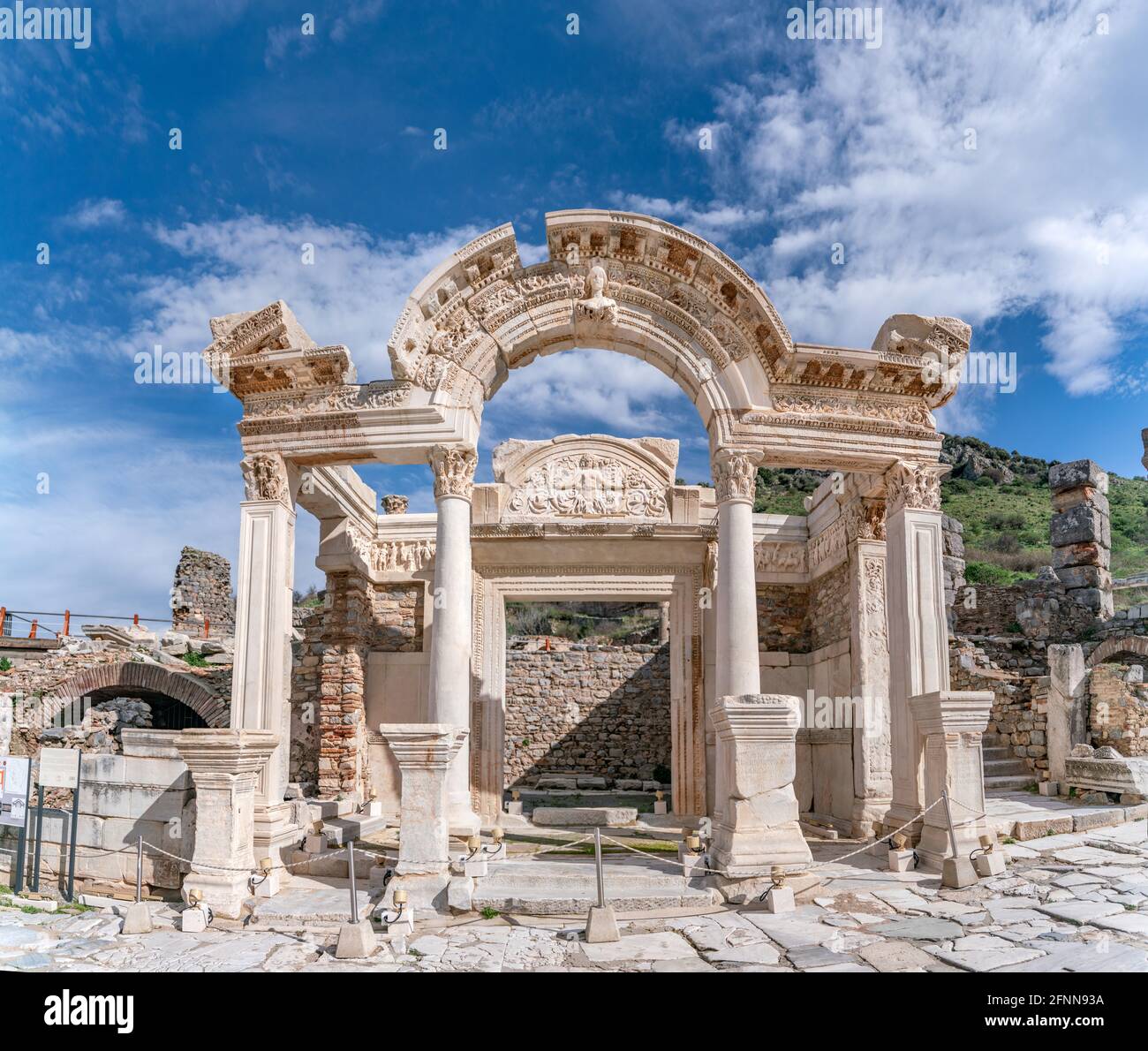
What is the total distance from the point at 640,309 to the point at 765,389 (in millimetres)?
1808

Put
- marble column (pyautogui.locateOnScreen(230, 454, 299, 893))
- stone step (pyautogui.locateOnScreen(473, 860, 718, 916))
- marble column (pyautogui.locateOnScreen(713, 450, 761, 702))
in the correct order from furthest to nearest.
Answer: marble column (pyautogui.locateOnScreen(230, 454, 299, 893)) < marble column (pyautogui.locateOnScreen(713, 450, 761, 702)) < stone step (pyautogui.locateOnScreen(473, 860, 718, 916))

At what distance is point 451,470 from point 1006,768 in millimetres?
10345

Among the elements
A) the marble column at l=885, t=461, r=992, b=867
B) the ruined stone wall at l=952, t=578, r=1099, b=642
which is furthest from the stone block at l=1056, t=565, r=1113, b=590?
the marble column at l=885, t=461, r=992, b=867

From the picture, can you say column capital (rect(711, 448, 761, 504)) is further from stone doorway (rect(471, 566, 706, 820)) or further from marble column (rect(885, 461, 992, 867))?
stone doorway (rect(471, 566, 706, 820))

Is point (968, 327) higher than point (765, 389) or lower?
higher

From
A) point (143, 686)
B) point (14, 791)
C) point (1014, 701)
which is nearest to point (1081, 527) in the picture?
point (1014, 701)

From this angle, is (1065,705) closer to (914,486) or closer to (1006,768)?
(1006,768)

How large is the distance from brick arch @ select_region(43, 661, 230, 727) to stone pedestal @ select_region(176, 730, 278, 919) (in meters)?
8.60

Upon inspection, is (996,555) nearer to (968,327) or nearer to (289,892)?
(968,327)

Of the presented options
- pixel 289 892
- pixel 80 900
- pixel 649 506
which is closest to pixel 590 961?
pixel 289 892

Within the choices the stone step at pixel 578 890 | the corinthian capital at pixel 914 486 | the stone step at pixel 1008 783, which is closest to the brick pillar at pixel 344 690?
the stone step at pixel 578 890

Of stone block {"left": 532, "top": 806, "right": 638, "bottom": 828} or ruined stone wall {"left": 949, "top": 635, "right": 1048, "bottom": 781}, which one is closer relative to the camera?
stone block {"left": 532, "top": 806, "right": 638, "bottom": 828}

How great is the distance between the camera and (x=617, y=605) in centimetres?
3125

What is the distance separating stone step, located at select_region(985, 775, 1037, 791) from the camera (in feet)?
44.1
